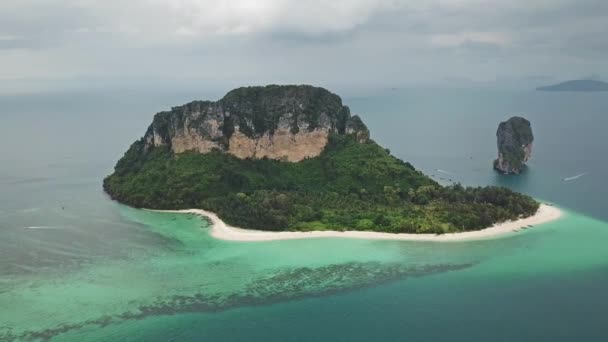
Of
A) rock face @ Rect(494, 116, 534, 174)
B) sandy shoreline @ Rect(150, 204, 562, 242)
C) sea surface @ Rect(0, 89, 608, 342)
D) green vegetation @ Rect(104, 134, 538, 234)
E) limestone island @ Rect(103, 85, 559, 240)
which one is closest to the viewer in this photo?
sea surface @ Rect(0, 89, 608, 342)

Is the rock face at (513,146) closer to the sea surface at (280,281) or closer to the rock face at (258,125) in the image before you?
the sea surface at (280,281)

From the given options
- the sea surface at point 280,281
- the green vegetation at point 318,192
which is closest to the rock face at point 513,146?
the sea surface at point 280,281

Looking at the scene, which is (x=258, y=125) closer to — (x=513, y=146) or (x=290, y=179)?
(x=290, y=179)

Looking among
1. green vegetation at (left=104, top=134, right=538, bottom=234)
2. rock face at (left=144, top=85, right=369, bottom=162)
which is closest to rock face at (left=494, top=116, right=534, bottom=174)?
green vegetation at (left=104, top=134, right=538, bottom=234)

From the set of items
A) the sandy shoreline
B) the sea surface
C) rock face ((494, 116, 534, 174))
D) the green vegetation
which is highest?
rock face ((494, 116, 534, 174))

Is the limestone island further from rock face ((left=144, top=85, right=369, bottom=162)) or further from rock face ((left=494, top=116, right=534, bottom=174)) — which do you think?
rock face ((left=494, top=116, right=534, bottom=174))

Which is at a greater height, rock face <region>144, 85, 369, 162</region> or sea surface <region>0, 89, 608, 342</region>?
rock face <region>144, 85, 369, 162</region>

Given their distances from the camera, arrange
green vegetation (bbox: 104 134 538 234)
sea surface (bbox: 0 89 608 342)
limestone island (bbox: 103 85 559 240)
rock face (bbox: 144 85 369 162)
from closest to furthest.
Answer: sea surface (bbox: 0 89 608 342) → limestone island (bbox: 103 85 559 240) → green vegetation (bbox: 104 134 538 234) → rock face (bbox: 144 85 369 162)

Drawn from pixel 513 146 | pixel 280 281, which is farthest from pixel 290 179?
pixel 513 146
